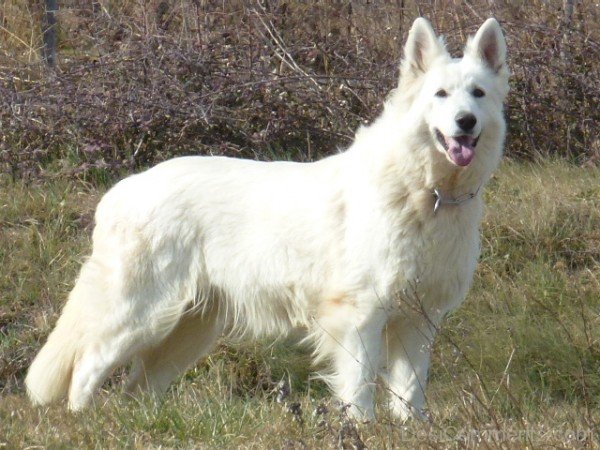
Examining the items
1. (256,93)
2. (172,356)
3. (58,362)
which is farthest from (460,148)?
(256,93)

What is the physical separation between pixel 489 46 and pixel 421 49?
33cm

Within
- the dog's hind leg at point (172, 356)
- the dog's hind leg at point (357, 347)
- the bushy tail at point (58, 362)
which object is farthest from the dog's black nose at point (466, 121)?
the bushy tail at point (58, 362)

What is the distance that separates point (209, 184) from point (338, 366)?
112 cm

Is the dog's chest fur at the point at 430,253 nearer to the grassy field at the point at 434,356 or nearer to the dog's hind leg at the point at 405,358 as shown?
the dog's hind leg at the point at 405,358

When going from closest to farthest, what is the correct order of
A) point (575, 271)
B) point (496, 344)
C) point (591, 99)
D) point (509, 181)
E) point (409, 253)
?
point (409, 253) → point (496, 344) → point (575, 271) → point (509, 181) → point (591, 99)

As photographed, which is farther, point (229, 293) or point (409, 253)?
point (229, 293)

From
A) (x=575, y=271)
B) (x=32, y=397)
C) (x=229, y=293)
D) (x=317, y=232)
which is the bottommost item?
(x=575, y=271)

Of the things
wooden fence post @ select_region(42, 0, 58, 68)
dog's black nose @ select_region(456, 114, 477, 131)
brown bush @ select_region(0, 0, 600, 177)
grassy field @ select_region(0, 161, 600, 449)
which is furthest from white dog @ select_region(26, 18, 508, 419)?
wooden fence post @ select_region(42, 0, 58, 68)

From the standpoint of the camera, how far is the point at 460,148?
4750 millimetres

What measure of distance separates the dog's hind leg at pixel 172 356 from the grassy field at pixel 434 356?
0.46 ft

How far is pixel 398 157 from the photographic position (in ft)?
16.3

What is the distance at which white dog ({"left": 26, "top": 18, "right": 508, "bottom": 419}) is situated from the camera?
4.86 meters

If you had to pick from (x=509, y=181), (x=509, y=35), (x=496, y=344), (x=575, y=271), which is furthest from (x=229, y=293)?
(x=509, y=35)

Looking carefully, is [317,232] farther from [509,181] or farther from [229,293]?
[509,181]
